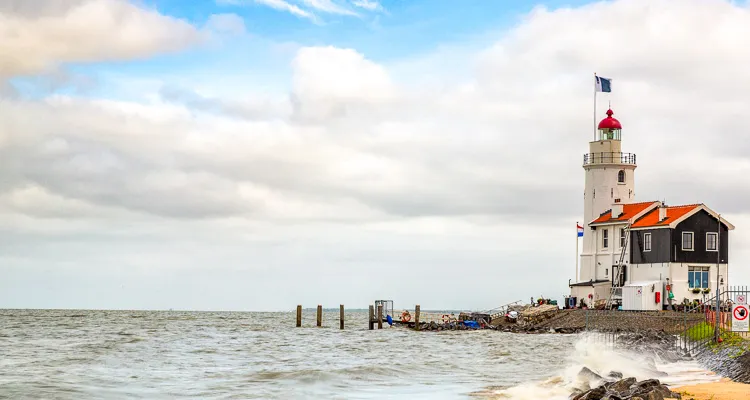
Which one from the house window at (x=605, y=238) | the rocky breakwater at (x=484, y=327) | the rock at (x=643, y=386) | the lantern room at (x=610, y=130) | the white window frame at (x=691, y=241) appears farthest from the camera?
the lantern room at (x=610, y=130)

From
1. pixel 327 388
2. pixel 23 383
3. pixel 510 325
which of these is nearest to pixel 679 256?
pixel 510 325

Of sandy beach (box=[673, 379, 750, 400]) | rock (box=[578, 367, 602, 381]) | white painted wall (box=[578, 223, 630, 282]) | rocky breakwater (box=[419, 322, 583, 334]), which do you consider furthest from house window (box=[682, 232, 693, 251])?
sandy beach (box=[673, 379, 750, 400])

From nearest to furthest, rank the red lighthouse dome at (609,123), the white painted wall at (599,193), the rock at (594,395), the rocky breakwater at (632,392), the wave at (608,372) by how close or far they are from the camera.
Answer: the rocky breakwater at (632,392) < the rock at (594,395) < the wave at (608,372) < the white painted wall at (599,193) < the red lighthouse dome at (609,123)

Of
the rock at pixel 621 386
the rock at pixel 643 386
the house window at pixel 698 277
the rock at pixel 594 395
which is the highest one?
the house window at pixel 698 277

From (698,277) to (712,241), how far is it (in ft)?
8.80

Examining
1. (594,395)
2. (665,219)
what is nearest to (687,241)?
(665,219)

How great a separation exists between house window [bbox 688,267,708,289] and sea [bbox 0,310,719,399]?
12617 millimetres

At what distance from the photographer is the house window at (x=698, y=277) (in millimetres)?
60188

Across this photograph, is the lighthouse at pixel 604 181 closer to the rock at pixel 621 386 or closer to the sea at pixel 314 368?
the sea at pixel 314 368

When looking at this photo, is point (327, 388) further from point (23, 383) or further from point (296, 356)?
point (296, 356)

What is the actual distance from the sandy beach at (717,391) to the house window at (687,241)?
3892 centimetres

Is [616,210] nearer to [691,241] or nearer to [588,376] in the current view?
[691,241]

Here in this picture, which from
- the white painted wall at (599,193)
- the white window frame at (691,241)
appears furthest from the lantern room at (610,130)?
the white window frame at (691,241)

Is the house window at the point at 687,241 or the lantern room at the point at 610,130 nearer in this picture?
the house window at the point at 687,241
